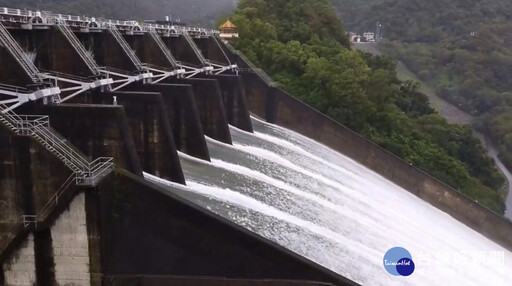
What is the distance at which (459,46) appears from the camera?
6250 centimetres

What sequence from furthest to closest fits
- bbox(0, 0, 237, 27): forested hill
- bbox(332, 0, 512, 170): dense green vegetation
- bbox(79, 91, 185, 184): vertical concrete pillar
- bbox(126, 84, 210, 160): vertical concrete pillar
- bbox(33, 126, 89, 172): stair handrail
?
bbox(332, 0, 512, 170): dense green vegetation → bbox(0, 0, 237, 27): forested hill → bbox(126, 84, 210, 160): vertical concrete pillar → bbox(79, 91, 185, 184): vertical concrete pillar → bbox(33, 126, 89, 172): stair handrail

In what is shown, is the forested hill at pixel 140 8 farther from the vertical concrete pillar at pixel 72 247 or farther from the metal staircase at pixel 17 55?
the vertical concrete pillar at pixel 72 247

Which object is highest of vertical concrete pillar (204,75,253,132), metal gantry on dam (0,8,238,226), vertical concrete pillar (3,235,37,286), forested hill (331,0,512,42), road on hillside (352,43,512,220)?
forested hill (331,0,512,42)

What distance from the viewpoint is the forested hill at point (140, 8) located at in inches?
1945

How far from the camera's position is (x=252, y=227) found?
→ 10391 millimetres

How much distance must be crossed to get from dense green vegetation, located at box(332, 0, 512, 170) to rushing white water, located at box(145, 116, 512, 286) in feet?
84.3

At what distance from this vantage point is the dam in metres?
8.23

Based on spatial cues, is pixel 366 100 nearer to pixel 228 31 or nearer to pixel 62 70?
pixel 228 31

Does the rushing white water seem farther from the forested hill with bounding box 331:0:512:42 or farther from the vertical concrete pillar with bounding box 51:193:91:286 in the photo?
the forested hill with bounding box 331:0:512:42

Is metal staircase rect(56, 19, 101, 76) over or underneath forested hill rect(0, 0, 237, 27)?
underneath

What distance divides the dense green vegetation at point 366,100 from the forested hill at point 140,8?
15.7m

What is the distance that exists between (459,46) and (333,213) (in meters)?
54.7

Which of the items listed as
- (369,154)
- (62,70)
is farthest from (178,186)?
(369,154)

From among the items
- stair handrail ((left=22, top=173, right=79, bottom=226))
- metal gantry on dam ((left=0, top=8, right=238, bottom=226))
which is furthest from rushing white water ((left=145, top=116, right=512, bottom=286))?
stair handrail ((left=22, top=173, right=79, bottom=226))
